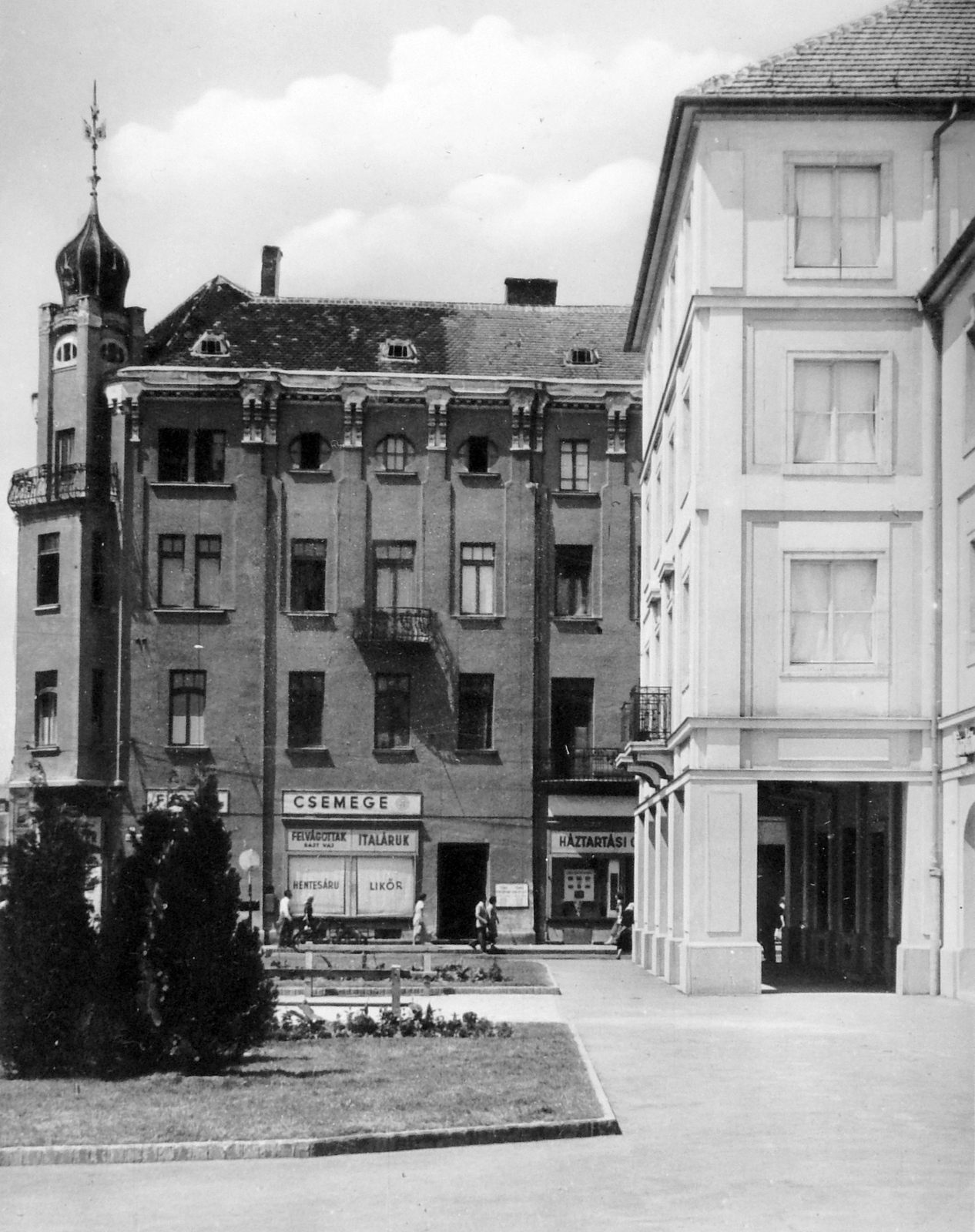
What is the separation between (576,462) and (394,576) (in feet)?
19.9

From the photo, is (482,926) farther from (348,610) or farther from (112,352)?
(112,352)

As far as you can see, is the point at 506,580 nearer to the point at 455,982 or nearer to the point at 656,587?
the point at 656,587

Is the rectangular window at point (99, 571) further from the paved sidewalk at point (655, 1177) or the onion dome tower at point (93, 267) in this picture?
the paved sidewalk at point (655, 1177)

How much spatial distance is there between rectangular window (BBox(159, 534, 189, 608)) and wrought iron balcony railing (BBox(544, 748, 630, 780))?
36.5 ft

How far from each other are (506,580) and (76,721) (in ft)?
40.6

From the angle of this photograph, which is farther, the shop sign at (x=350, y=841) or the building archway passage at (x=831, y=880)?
the shop sign at (x=350, y=841)

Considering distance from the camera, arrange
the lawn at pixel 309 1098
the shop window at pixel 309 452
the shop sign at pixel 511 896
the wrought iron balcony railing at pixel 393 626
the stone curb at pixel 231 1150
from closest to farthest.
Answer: the stone curb at pixel 231 1150, the lawn at pixel 309 1098, the shop sign at pixel 511 896, the wrought iron balcony railing at pixel 393 626, the shop window at pixel 309 452

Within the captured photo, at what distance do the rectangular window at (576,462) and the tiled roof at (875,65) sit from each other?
22215 mm

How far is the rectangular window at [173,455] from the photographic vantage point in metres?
51.7

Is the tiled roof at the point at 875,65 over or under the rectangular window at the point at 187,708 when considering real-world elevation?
over

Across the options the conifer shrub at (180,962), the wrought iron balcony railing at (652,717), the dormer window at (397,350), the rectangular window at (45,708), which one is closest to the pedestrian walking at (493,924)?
the wrought iron balcony railing at (652,717)

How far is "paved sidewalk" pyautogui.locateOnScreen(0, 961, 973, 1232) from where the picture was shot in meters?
10.1

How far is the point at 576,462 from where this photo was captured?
2053 inches

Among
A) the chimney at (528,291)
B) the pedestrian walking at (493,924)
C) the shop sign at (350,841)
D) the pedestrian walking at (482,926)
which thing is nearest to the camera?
the pedestrian walking at (482,926)
